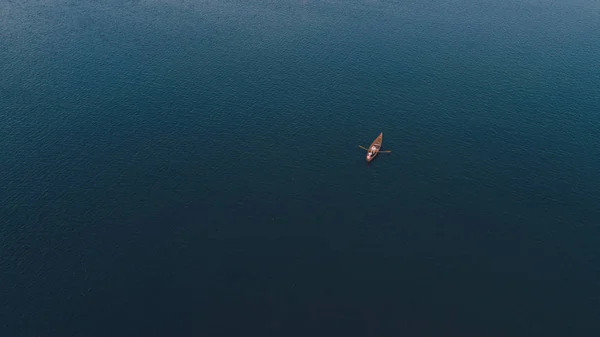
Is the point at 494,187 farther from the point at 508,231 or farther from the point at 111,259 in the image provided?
the point at 111,259

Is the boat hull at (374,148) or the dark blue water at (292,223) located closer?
the dark blue water at (292,223)

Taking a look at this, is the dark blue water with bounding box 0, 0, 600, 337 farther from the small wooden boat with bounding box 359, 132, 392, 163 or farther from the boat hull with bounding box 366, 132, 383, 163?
the small wooden boat with bounding box 359, 132, 392, 163

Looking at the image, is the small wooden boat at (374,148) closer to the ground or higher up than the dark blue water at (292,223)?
higher up

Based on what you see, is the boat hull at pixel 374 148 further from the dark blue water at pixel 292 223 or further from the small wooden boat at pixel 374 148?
the dark blue water at pixel 292 223

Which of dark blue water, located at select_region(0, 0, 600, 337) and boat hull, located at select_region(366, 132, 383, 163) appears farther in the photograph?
boat hull, located at select_region(366, 132, 383, 163)

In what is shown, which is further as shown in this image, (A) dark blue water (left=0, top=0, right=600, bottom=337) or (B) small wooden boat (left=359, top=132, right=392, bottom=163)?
(B) small wooden boat (left=359, top=132, right=392, bottom=163)

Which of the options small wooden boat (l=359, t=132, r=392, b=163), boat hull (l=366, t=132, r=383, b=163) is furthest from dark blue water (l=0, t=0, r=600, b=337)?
small wooden boat (l=359, t=132, r=392, b=163)

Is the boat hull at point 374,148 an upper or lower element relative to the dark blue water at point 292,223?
upper

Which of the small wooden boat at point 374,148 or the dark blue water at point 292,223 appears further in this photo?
the small wooden boat at point 374,148

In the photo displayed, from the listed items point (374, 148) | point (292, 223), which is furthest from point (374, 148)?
point (292, 223)

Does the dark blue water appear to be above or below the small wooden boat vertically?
below

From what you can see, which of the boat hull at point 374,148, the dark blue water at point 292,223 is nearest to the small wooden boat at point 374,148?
the boat hull at point 374,148

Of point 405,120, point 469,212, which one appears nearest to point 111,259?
point 469,212
